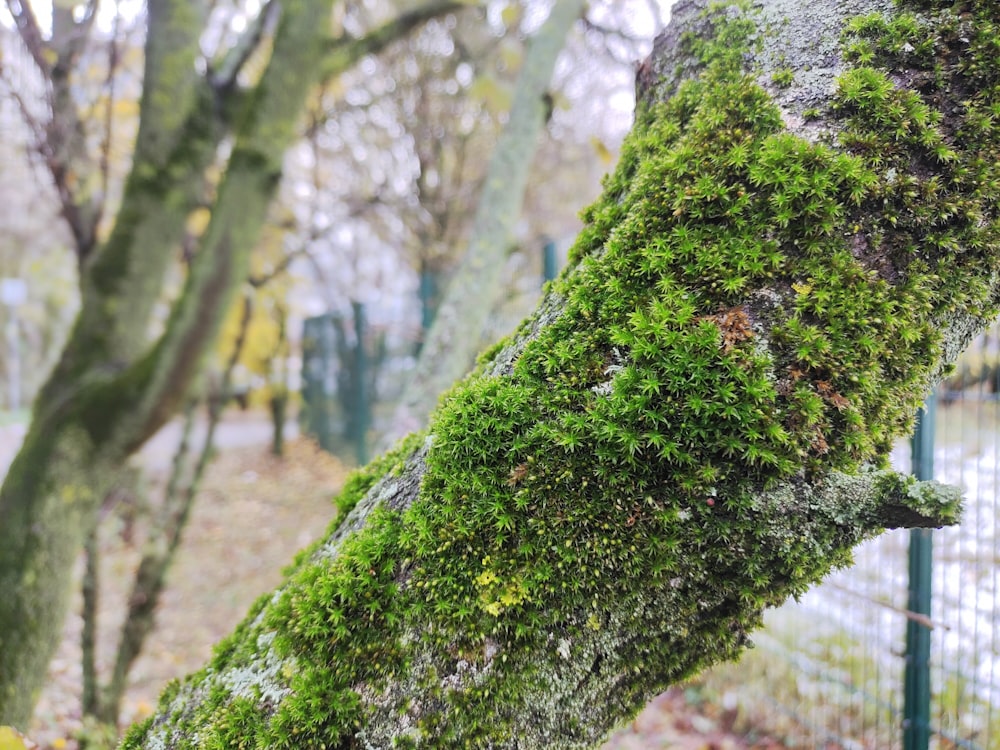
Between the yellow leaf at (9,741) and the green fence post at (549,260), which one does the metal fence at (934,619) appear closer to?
the green fence post at (549,260)

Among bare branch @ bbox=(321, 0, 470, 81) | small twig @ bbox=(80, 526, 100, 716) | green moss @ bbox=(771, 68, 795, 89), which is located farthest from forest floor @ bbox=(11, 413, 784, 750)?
bare branch @ bbox=(321, 0, 470, 81)

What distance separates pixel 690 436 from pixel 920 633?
2670 millimetres

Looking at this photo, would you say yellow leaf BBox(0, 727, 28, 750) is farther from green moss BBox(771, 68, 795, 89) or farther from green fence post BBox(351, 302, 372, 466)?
green fence post BBox(351, 302, 372, 466)

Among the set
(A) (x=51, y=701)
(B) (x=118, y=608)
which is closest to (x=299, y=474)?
(B) (x=118, y=608)

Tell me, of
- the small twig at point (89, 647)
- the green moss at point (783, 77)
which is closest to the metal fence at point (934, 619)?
the green moss at point (783, 77)

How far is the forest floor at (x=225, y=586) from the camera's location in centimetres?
381

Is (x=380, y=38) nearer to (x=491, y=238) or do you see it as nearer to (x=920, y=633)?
(x=491, y=238)

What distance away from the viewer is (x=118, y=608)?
21.2 ft

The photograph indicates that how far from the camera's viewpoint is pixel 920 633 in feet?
9.18

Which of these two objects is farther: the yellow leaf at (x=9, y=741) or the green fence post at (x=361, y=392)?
the green fence post at (x=361, y=392)

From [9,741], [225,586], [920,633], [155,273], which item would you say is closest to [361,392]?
[225,586]

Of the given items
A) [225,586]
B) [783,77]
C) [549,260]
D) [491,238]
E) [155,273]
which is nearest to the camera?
[783,77]

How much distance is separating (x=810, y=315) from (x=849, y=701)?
3.28m

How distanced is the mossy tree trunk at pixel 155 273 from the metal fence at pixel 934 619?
11.9 feet
